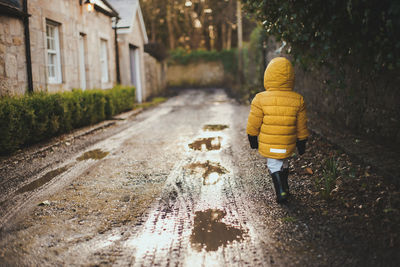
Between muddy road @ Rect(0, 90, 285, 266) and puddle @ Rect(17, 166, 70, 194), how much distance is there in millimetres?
15

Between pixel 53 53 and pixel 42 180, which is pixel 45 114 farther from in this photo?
pixel 53 53

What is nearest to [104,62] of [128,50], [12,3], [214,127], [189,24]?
[128,50]

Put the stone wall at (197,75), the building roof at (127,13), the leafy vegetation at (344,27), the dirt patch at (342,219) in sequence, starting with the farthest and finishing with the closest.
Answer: the stone wall at (197,75), the building roof at (127,13), the leafy vegetation at (344,27), the dirt patch at (342,219)

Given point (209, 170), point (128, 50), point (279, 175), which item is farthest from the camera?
point (128, 50)

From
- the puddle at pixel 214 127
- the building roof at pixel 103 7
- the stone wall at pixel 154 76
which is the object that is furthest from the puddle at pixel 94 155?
the stone wall at pixel 154 76

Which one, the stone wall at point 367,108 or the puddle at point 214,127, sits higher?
the stone wall at point 367,108

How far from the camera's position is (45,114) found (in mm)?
8406

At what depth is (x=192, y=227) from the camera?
3.66 metres

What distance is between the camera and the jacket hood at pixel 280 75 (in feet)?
13.3

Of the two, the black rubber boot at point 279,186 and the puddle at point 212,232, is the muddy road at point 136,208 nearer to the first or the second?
the puddle at point 212,232

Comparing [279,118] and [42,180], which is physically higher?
[279,118]

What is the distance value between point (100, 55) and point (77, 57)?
262 centimetres

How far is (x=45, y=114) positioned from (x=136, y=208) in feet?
17.1

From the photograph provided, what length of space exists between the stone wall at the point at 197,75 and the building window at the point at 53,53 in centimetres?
2690
